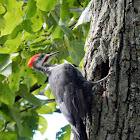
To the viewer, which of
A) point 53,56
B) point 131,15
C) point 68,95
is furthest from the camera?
point 53,56

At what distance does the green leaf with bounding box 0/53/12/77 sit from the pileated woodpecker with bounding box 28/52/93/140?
1.58 ft

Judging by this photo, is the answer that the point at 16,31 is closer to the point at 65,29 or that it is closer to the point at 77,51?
the point at 65,29

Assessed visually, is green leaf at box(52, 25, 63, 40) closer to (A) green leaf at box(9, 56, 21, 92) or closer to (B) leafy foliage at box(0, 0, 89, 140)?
(B) leafy foliage at box(0, 0, 89, 140)

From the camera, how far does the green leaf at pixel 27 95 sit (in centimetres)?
384

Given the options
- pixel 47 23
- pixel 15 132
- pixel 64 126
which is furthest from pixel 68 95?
pixel 15 132

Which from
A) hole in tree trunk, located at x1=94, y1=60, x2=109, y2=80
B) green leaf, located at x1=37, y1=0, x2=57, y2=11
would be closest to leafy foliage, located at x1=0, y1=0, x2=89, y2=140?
green leaf, located at x1=37, y1=0, x2=57, y2=11

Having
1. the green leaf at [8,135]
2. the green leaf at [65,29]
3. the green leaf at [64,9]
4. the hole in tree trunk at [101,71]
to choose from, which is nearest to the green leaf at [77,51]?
the green leaf at [65,29]

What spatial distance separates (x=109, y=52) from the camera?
9.15 feet

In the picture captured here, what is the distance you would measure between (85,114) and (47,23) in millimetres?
1455

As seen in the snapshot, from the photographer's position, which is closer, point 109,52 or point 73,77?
point 109,52

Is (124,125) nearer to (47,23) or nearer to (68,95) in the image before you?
(68,95)

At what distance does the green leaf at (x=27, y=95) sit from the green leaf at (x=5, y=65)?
2.27 feet

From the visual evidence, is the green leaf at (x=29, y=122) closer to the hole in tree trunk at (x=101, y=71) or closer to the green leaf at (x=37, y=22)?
the green leaf at (x=37, y=22)

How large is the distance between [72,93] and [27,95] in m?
1.13
